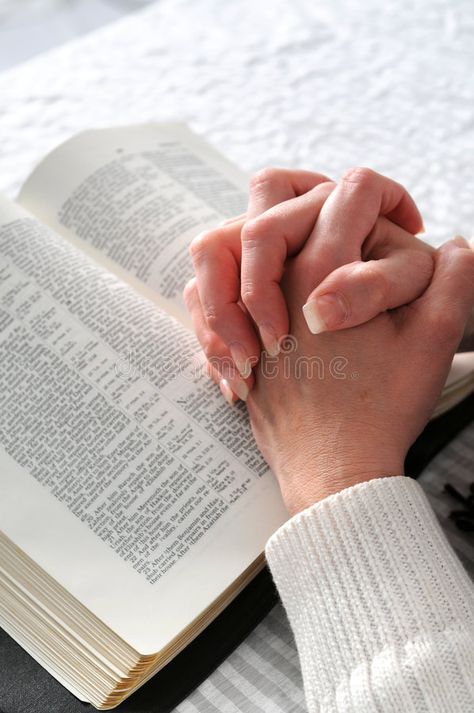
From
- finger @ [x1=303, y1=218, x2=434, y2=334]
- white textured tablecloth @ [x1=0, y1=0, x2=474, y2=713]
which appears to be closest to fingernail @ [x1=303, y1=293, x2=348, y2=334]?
finger @ [x1=303, y1=218, x2=434, y2=334]

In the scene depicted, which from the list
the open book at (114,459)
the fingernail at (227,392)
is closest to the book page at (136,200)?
the open book at (114,459)

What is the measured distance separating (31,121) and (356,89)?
49 centimetres

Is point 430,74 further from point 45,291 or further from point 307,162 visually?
point 45,291

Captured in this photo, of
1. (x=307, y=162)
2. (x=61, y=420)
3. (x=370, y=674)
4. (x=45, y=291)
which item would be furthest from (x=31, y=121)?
(x=370, y=674)

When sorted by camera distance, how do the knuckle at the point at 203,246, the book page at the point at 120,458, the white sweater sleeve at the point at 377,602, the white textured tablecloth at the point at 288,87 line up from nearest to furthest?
the white sweater sleeve at the point at 377,602, the book page at the point at 120,458, the knuckle at the point at 203,246, the white textured tablecloth at the point at 288,87

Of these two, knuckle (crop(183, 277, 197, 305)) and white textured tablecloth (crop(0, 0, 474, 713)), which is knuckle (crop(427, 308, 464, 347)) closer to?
knuckle (crop(183, 277, 197, 305))

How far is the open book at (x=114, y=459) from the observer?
57 centimetres

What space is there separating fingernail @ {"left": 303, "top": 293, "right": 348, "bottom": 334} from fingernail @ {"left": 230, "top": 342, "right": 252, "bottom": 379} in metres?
0.07

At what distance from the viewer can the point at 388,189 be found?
0.70 meters

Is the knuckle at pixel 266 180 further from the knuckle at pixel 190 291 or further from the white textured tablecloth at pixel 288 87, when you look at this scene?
the white textured tablecloth at pixel 288 87

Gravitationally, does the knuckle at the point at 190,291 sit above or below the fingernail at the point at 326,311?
above

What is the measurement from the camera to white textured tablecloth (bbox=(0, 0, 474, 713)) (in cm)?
107

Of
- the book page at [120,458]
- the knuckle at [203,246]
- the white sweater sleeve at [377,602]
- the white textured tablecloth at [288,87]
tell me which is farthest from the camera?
the white textured tablecloth at [288,87]

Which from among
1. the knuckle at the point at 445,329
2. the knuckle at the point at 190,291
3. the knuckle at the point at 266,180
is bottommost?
the knuckle at the point at 445,329
